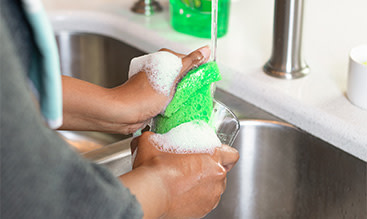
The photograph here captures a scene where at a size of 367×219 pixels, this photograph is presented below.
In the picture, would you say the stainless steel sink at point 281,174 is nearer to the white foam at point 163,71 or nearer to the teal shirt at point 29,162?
the white foam at point 163,71

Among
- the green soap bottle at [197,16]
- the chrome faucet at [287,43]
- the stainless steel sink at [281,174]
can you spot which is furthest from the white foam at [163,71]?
the green soap bottle at [197,16]

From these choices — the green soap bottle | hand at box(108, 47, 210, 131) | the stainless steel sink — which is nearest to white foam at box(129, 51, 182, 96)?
hand at box(108, 47, 210, 131)

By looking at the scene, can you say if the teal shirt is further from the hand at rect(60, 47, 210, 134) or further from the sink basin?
the sink basin

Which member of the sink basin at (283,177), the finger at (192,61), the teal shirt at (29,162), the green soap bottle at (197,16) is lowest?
the sink basin at (283,177)

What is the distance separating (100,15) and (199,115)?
0.54 m

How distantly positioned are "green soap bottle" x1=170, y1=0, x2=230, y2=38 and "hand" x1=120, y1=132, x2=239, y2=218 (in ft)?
1.34

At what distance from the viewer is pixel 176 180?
47 centimetres

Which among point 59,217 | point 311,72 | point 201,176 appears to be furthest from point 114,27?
point 59,217

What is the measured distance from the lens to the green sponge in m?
0.55

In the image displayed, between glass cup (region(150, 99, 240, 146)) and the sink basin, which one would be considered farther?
the sink basin

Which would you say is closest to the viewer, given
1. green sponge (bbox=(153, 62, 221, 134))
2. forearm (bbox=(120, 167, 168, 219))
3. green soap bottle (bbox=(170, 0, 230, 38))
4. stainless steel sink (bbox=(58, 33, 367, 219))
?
forearm (bbox=(120, 167, 168, 219))

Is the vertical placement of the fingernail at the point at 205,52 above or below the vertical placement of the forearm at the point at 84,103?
above

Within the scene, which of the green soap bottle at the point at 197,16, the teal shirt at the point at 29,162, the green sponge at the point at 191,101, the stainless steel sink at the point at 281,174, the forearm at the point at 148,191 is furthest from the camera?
the green soap bottle at the point at 197,16

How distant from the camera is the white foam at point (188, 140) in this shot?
511mm
